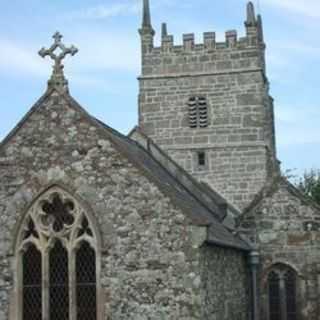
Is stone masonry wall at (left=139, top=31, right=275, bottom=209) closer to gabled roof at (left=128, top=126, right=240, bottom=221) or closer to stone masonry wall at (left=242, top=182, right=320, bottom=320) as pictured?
gabled roof at (left=128, top=126, right=240, bottom=221)

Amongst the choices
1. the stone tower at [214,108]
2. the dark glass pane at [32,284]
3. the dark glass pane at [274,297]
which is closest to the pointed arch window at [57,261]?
the dark glass pane at [32,284]

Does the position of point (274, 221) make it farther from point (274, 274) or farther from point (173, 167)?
point (173, 167)

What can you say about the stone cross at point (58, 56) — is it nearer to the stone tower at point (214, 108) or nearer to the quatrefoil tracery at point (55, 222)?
the quatrefoil tracery at point (55, 222)

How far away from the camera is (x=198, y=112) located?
33125 millimetres

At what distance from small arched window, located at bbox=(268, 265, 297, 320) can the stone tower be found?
9687mm

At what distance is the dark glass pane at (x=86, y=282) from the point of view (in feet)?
56.6

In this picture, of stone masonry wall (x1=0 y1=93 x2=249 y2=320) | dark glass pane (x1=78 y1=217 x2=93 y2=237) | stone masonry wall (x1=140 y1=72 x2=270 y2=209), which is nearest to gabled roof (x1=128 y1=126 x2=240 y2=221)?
stone masonry wall (x1=0 y1=93 x2=249 y2=320)

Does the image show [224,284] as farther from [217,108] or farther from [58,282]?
[217,108]

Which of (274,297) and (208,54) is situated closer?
(274,297)

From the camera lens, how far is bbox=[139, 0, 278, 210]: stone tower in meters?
32.3

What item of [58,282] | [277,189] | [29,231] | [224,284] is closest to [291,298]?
[277,189]

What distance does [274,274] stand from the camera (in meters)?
22.3

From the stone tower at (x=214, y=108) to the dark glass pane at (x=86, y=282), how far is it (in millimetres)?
15123

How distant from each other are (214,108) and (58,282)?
653 inches
